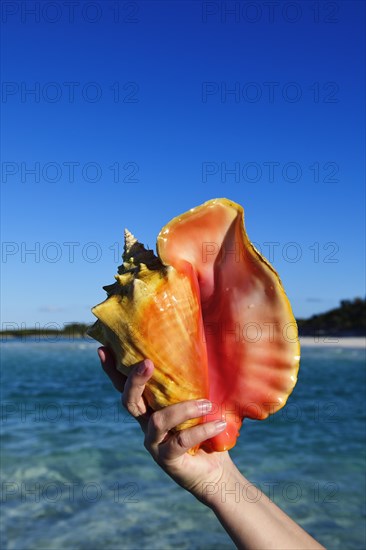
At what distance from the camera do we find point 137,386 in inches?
51.1

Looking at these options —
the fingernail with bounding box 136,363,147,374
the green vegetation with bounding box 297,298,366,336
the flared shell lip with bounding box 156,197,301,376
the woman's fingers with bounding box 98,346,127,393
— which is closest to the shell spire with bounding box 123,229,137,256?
the flared shell lip with bounding box 156,197,301,376

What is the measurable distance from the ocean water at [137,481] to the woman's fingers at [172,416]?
9.13ft

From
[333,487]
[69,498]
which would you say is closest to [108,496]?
[69,498]

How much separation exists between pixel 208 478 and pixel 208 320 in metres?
0.42

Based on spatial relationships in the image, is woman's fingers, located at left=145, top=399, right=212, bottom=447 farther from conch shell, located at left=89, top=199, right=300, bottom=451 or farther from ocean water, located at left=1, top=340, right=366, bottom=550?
ocean water, located at left=1, top=340, right=366, bottom=550

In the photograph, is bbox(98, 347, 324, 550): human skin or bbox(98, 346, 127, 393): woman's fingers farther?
bbox(98, 346, 127, 393): woman's fingers

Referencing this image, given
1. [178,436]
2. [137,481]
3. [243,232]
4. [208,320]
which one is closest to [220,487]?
[178,436]

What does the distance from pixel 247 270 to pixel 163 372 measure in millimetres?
335

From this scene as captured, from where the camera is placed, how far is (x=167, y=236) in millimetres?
1464

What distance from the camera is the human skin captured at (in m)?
1.25

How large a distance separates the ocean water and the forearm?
270 cm

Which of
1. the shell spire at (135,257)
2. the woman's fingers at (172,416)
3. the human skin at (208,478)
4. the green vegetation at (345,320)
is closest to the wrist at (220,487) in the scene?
the human skin at (208,478)

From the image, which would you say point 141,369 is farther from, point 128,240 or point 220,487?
point 128,240

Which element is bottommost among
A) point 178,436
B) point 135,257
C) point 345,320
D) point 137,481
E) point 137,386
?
point 345,320
